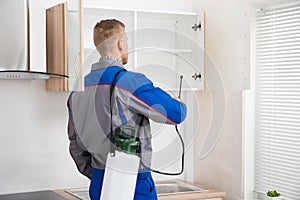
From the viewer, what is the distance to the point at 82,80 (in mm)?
1569

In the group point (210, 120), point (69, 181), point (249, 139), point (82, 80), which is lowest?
point (69, 181)

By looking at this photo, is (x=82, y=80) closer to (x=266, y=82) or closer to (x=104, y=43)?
(x=104, y=43)

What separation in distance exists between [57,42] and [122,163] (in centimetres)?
122

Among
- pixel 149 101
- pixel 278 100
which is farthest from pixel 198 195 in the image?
pixel 149 101

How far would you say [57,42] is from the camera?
246cm

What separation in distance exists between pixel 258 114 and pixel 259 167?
28cm

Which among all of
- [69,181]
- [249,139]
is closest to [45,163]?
[69,181]

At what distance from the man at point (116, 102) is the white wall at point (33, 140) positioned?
4.13 feet

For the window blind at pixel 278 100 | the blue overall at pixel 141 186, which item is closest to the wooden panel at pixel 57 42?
the blue overall at pixel 141 186

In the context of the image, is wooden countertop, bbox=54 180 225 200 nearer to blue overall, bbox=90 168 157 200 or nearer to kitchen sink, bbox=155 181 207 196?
kitchen sink, bbox=155 181 207 196

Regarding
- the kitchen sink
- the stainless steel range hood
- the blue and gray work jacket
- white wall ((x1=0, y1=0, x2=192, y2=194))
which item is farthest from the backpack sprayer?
the kitchen sink

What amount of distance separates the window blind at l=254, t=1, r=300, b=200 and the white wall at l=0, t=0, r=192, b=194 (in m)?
1.05

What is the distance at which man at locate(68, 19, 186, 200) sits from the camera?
4.30ft

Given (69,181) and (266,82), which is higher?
(266,82)
